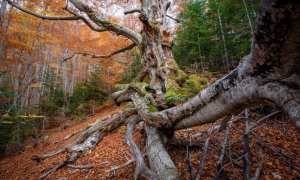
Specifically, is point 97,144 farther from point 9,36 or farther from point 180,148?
point 9,36

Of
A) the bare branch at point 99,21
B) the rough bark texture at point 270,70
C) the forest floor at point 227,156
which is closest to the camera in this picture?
the rough bark texture at point 270,70

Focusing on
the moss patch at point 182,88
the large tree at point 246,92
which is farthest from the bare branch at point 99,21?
the moss patch at point 182,88

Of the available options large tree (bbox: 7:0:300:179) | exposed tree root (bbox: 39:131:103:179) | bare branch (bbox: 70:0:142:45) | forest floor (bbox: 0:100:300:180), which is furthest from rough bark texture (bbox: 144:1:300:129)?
bare branch (bbox: 70:0:142:45)

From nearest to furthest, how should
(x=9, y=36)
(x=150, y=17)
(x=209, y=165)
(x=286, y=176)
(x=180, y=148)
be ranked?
(x=286, y=176)
(x=209, y=165)
(x=180, y=148)
(x=150, y=17)
(x=9, y=36)

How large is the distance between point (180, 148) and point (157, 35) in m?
3.50

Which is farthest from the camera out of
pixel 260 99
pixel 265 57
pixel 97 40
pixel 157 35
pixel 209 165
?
pixel 97 40

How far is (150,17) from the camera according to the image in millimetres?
5969

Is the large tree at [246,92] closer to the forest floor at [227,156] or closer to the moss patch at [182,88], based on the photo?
the moss patch at [182,88]

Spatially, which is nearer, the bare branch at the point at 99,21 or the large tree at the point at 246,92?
the large tree at the point at 246,92

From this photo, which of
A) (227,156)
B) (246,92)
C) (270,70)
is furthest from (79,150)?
(270,70)

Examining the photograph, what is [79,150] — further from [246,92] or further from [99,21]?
[246,92]

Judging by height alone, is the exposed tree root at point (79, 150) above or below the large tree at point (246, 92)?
below

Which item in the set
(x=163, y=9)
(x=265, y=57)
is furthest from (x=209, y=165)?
(x=163, y=9)

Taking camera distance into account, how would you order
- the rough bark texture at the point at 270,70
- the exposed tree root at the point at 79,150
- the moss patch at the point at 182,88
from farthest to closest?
the exposed tree root at the point at 79,150, the moss patch at the point at 182,88, the rough bark texture at the point at 270,70
